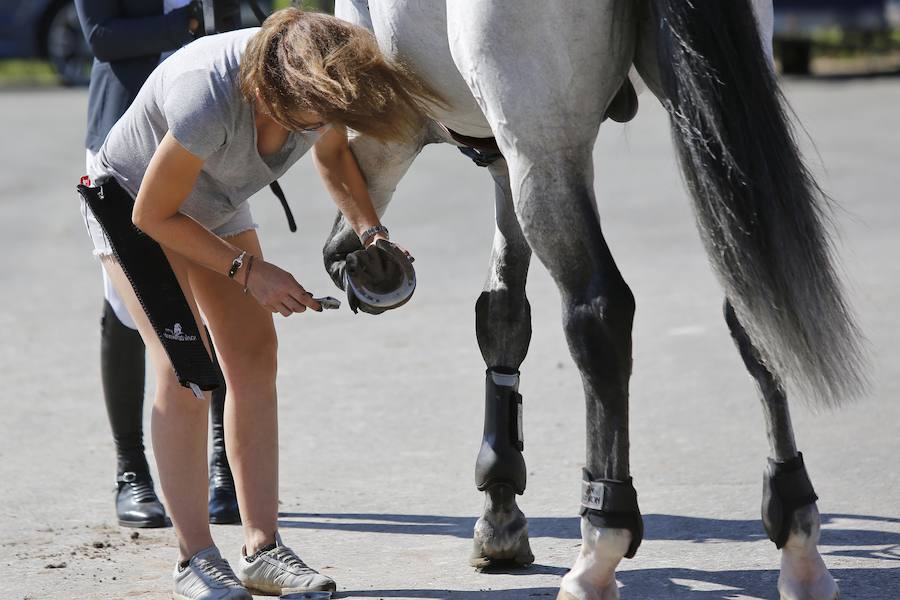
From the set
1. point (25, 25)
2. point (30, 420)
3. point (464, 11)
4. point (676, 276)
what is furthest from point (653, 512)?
point (25, 25)

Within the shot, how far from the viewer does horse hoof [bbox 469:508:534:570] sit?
11.8 feet

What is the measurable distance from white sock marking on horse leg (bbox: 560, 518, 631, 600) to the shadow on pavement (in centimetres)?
30

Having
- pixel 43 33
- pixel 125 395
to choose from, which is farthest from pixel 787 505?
pixel 43 33

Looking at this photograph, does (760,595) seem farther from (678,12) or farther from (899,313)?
(899,313)

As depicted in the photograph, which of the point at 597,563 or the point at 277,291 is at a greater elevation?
the point at 277,291

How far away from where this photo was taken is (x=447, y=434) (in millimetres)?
4848

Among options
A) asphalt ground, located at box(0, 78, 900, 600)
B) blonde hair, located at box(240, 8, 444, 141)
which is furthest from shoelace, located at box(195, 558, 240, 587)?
blonde hair, located at box(240, 8, 444, 141)

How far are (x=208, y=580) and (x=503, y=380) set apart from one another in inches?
38.1

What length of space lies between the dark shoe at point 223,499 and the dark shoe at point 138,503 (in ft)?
0.45

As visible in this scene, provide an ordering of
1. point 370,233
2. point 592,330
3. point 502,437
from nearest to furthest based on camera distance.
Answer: point 592,330 < point 370,233 < point 502,437

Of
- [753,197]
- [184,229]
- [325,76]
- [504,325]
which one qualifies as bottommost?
[504,325]

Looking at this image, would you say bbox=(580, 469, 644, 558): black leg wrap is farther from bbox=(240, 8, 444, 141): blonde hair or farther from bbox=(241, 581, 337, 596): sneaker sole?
bbox=(240, 8, 444, 141): blonde hair

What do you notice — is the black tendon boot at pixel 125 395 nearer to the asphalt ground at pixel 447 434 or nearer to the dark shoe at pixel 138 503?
the dark shoe at pixel 138 503

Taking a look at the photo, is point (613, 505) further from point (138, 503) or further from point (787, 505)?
point (138, 503)
